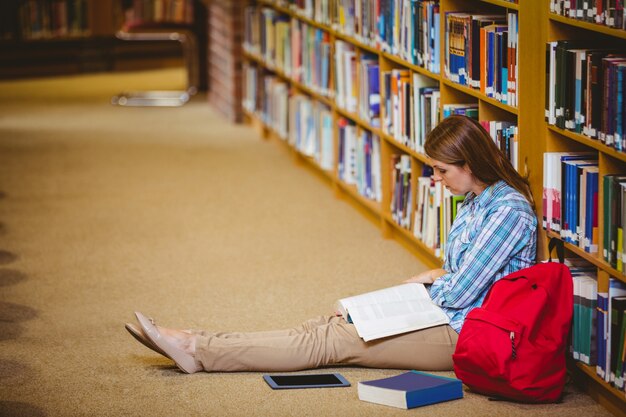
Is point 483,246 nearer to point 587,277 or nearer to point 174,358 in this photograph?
point 587,277

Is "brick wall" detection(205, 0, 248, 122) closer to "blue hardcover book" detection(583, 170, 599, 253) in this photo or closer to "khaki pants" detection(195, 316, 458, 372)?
"khaki pants" detection(195, 316, 458, 372)

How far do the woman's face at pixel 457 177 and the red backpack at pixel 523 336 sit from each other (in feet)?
1.22

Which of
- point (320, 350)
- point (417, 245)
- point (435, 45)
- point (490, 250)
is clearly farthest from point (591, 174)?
point (417, 245)

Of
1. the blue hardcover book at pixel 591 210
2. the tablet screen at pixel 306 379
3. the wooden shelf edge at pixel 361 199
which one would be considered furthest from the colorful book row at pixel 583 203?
the wooden shelf edge at pixel 361 199

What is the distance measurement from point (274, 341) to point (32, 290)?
1550 millimetres

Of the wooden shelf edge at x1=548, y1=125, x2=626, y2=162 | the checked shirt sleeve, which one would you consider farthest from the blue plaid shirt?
the wooden shelf edge at x1=548, y1=125, x2=626, y2=162

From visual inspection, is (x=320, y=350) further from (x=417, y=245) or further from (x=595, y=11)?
(x=417, y=245)

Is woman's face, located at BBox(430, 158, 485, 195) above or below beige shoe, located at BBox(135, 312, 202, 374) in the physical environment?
above

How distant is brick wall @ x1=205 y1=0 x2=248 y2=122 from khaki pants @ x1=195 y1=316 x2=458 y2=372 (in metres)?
4.91

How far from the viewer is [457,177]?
347cm

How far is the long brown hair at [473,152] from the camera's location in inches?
135

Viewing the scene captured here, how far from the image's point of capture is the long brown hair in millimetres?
3422

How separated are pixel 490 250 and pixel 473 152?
323 mm

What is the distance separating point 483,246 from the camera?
3.36 metres
